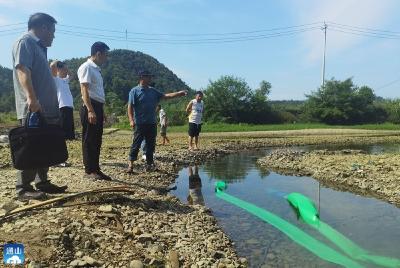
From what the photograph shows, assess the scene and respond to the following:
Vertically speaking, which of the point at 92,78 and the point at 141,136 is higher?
the point at 92,78

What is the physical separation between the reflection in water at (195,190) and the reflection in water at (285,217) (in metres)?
0.09

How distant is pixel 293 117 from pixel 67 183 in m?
49.8

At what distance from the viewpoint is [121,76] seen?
291 feet

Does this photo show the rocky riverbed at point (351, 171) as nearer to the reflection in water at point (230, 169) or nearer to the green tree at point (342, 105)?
the reflection in water at point (230, 169)

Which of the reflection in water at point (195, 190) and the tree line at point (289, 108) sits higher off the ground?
the tree line at point (289, 108)

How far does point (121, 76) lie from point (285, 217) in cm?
8418

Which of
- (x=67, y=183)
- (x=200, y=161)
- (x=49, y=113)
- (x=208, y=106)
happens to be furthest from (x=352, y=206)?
(x=208, y=106)

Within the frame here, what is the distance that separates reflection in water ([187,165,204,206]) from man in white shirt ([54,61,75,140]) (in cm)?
265

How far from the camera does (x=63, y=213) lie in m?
5.00

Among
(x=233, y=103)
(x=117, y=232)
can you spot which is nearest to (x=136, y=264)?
(x=117, y=232)

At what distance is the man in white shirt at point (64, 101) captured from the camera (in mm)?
9008

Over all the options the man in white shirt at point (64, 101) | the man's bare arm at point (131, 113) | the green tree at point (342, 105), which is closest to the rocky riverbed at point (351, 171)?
the man's bare arm at point (131, 113)

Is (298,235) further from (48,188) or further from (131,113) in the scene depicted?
(131,113)

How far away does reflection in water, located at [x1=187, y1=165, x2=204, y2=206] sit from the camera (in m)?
8.07
